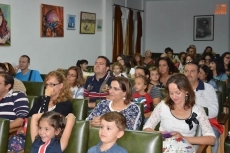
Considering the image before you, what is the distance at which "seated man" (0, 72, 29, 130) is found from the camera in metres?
3.41

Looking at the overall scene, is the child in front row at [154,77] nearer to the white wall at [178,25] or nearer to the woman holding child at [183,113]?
the woman holding child at [183,113]

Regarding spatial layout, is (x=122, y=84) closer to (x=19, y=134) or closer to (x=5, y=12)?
(x=19, y=134)

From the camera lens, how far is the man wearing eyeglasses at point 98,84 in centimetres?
460

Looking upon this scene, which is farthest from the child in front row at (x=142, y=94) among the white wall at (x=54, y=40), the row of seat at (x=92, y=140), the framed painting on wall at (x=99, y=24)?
the framed painting on wall at (x=99, y=24)

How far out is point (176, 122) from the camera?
113 inches

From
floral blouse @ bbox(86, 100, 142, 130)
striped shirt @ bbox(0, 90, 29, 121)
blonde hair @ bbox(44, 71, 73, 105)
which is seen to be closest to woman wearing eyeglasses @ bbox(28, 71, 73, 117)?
blonde hair @ bbox(44, 71, 73, 105)

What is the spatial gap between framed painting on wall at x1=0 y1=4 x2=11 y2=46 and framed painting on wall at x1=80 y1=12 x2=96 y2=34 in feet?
9.08

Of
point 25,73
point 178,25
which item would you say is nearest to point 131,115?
point 25,73

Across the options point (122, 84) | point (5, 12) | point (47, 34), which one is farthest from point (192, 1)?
point (122, 84)

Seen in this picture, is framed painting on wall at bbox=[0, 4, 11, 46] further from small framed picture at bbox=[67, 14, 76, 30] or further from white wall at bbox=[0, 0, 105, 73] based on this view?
small framed picture at bbox=[67, 14, 76, 30]

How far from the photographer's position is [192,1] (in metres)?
13.2

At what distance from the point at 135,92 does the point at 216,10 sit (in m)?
9.60

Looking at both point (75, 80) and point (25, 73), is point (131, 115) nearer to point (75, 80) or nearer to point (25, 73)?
point (75, 80)

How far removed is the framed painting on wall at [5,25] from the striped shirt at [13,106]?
300cm
